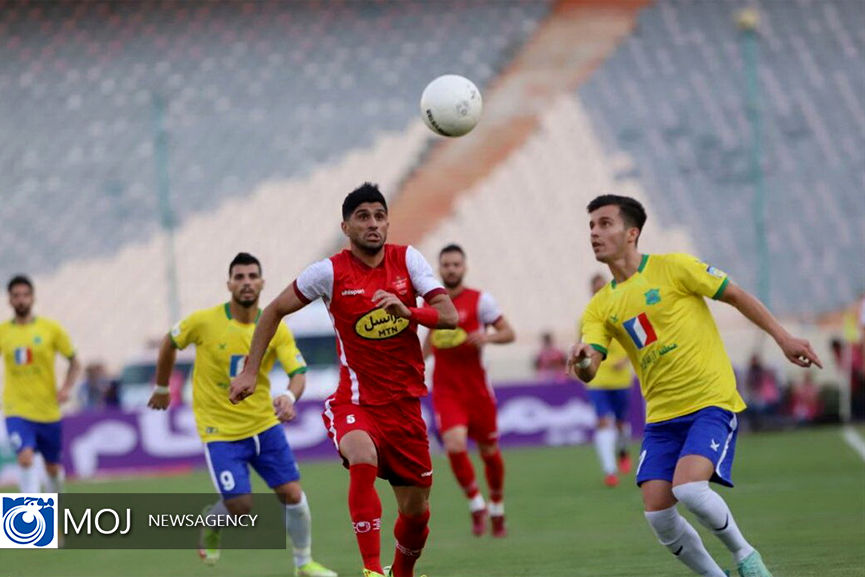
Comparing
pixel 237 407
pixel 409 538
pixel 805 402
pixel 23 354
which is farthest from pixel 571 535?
pixel 805 402

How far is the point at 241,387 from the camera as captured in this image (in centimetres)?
776

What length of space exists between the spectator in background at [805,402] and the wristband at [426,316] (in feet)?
55.6

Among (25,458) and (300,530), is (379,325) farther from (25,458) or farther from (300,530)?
(25,458)

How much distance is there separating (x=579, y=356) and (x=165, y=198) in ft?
72.9

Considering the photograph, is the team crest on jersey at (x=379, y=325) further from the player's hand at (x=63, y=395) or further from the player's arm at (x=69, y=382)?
the player's hand at (x=63, y=395)

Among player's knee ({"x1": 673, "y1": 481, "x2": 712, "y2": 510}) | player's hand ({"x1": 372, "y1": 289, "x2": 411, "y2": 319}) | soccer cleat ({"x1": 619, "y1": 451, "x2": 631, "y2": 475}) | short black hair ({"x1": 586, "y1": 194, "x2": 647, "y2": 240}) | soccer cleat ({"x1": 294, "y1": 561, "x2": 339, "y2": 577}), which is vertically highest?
short black hair ({"x1": 586, "y1": 194, "x2": 647, "y2": 240})

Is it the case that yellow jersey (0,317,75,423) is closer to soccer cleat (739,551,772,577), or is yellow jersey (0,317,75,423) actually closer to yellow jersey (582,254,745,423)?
yellow jersey (582,254,745,423)

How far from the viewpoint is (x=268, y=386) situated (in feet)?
34.4

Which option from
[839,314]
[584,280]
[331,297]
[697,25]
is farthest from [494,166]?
[331,297]

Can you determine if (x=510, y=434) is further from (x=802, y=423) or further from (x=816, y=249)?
(x=816, y=249)

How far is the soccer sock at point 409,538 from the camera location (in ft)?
26.6

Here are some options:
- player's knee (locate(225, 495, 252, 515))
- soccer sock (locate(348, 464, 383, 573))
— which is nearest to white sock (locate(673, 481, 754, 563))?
soccer sock (locate(348, 464, 383, 573))

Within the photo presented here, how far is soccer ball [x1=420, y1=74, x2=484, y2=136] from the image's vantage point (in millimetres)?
9492

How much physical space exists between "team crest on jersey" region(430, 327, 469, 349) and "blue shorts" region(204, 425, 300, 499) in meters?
2.65
